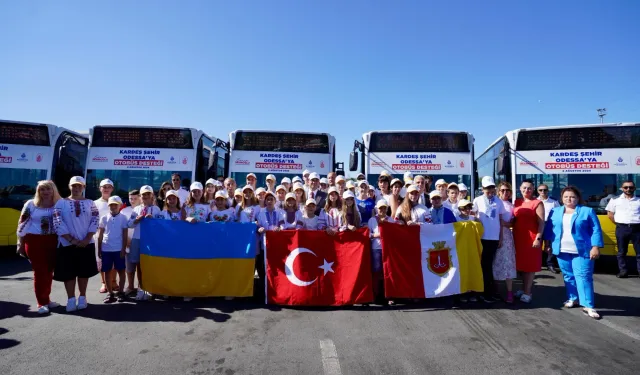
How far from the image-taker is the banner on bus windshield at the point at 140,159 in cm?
838

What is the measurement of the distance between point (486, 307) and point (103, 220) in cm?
626

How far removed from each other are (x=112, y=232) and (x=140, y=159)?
3.80 metres

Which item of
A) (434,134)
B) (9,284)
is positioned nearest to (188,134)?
(9,284)

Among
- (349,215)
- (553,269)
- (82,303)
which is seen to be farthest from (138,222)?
(553,269)

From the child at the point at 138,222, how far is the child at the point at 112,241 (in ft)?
0.44

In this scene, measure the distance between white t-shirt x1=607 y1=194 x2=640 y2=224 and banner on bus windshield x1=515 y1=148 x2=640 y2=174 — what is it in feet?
2.34

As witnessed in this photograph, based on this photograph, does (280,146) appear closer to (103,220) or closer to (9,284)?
(103,220)

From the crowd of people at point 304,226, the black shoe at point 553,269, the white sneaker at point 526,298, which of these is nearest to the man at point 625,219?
the black shoe at point 553,269

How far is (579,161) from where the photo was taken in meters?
7.74

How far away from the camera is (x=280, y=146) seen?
30.0ft

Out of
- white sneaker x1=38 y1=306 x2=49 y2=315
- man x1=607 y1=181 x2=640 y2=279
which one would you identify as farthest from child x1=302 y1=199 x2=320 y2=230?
man x1=607 y1=181 x2=640 y2=279

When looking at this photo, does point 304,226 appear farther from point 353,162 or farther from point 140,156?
point 140,156

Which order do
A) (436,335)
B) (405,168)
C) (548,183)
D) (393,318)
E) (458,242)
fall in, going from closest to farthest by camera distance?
(436,335) → (393,318) → (458,242) → (548,183) → (405,168)

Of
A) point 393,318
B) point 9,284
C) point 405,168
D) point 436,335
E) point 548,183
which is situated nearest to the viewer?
point 436,335
